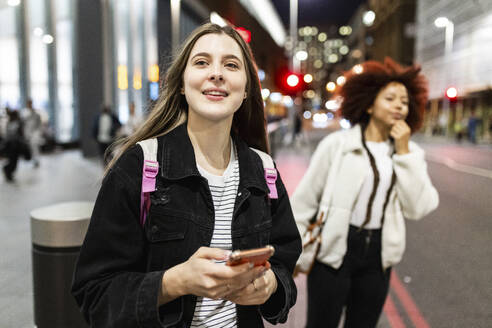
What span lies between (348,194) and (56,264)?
196 cm

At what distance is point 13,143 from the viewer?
1098 centimetres

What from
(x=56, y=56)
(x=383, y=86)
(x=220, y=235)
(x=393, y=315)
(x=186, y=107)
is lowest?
(x=393, y=315)

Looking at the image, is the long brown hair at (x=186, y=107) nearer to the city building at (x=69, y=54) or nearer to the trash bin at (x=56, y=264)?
the trash bin at (x=56, y=264)

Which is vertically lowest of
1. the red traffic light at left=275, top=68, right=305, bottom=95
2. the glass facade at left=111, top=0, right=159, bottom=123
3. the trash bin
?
the trash bin

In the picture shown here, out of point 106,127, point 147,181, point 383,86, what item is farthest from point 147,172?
point 106,127

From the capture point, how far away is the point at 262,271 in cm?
123

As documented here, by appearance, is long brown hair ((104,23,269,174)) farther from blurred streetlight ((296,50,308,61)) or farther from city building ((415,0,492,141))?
blurred streetlight ((296,50,308,61))

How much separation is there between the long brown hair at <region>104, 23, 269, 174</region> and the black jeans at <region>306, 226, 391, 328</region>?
3.85 feet

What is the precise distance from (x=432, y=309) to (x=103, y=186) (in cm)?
311

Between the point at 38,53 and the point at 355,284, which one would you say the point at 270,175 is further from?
the point at 38,53

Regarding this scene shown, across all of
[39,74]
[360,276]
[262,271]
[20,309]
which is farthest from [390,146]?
[39,74]

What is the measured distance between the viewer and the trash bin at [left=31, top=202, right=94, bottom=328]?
9.70 ft

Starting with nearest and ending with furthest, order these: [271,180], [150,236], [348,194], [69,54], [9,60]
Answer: [150,236], [271,180], [348,194], [9,60], [69,54]

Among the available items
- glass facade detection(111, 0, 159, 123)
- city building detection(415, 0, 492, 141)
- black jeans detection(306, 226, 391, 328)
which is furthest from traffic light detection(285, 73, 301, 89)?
city building detection(415, 0, 492, 141)
